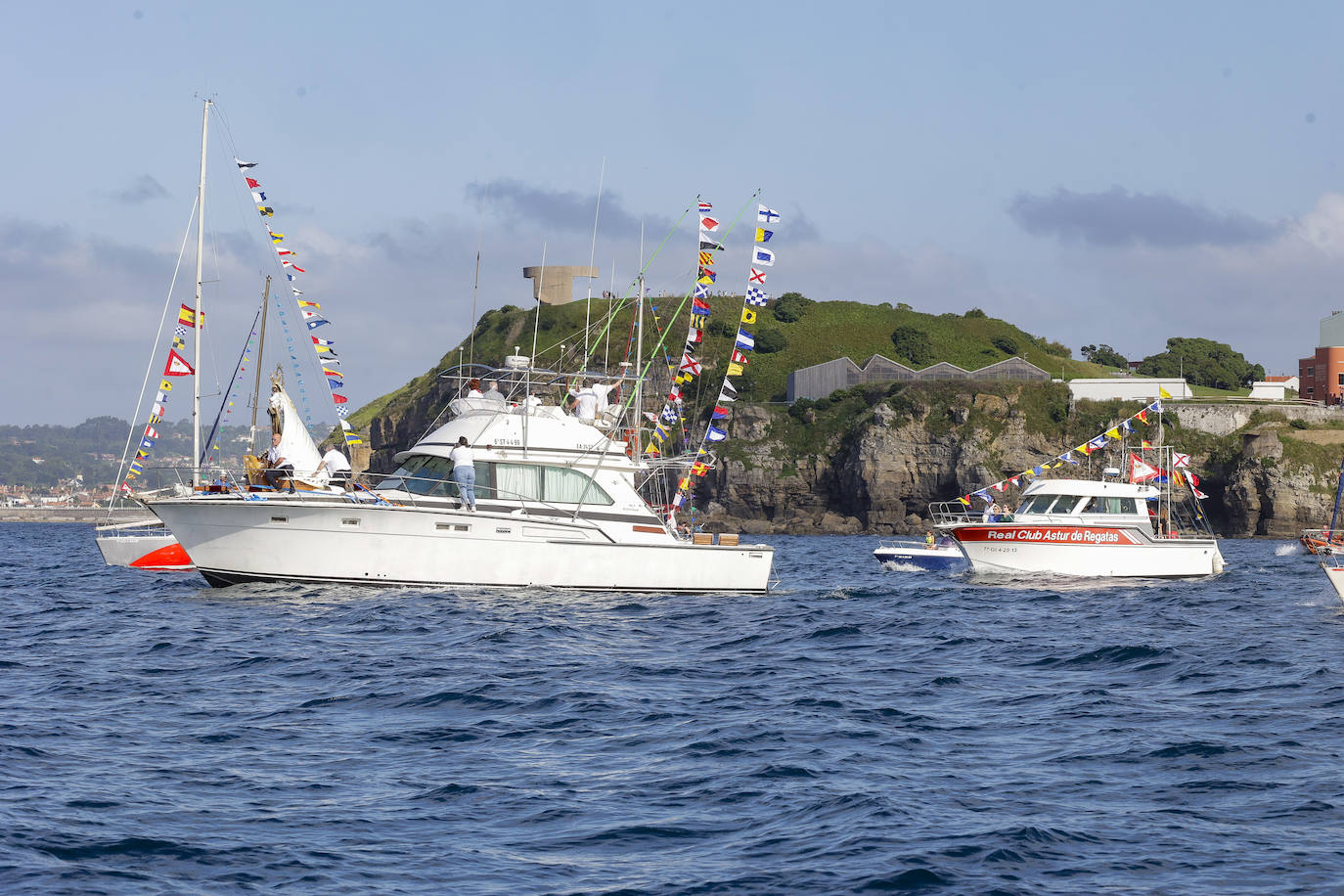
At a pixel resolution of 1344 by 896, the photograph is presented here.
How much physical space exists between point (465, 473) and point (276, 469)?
412cm

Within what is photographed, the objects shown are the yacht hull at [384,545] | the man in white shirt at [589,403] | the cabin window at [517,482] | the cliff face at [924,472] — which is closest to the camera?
the yacht hull at [384,545]

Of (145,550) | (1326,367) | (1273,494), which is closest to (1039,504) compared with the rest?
(145,550)

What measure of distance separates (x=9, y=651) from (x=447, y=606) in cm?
720

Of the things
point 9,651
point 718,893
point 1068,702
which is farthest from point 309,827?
point 9,651

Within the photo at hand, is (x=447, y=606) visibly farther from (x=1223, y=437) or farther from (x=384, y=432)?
(x=384, y=432)

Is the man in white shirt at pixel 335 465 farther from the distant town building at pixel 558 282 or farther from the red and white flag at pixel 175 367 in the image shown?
the distant town building at pixel 558 282

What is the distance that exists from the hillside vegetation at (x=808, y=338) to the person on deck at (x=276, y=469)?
8518cm

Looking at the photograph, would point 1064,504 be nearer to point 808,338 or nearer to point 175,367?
point 175,367

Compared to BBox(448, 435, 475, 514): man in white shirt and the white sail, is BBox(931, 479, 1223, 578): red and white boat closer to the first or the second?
BBox(448, 435, 475, 514): man in white shirt

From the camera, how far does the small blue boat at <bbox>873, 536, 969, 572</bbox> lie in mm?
42000

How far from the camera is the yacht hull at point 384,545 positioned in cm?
2484

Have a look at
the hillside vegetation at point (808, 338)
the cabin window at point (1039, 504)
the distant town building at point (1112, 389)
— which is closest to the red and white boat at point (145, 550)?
the cabin window at point (1039, 504)

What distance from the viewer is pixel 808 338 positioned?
431 ft

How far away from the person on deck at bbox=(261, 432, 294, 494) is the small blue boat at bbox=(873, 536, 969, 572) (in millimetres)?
21472
